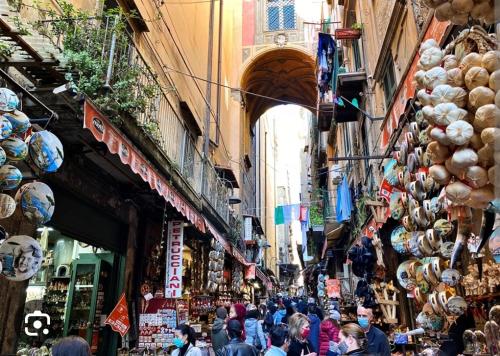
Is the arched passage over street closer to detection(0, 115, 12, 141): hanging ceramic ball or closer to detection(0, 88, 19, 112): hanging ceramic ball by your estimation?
detection(0, 88, 19, 112): hanging ceramic ball

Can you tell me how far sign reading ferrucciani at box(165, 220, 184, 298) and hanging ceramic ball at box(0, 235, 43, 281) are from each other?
5.28 m

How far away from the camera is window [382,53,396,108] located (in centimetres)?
948

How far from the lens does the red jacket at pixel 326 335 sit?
25.8 feet

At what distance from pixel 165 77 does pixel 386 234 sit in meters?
8.02

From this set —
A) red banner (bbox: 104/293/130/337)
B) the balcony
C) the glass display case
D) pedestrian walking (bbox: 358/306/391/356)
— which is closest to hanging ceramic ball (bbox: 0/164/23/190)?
the balcony

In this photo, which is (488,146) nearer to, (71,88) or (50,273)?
(71,88)

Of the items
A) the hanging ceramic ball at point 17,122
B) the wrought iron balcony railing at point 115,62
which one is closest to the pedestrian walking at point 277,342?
the hanging ceramic ball at point 17,122

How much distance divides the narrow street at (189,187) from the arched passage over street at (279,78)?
46.0 feet

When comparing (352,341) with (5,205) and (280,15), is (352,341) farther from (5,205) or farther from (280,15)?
(280,15)

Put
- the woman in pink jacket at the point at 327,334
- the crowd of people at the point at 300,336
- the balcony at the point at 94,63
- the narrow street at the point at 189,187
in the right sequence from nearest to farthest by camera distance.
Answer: the narrow street at the point at 189,187
the crowd of people at the point at 300,336
the balcony at the point at 94,63
the woman in pink jacket at the point at 327,334

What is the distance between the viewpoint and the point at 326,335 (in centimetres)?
805

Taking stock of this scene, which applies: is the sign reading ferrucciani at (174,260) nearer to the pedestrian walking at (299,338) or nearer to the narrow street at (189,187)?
the narrow street at (189,187)

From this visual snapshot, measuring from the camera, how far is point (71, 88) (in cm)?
454

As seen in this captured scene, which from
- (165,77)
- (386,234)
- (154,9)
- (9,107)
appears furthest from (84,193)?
(386,234)
